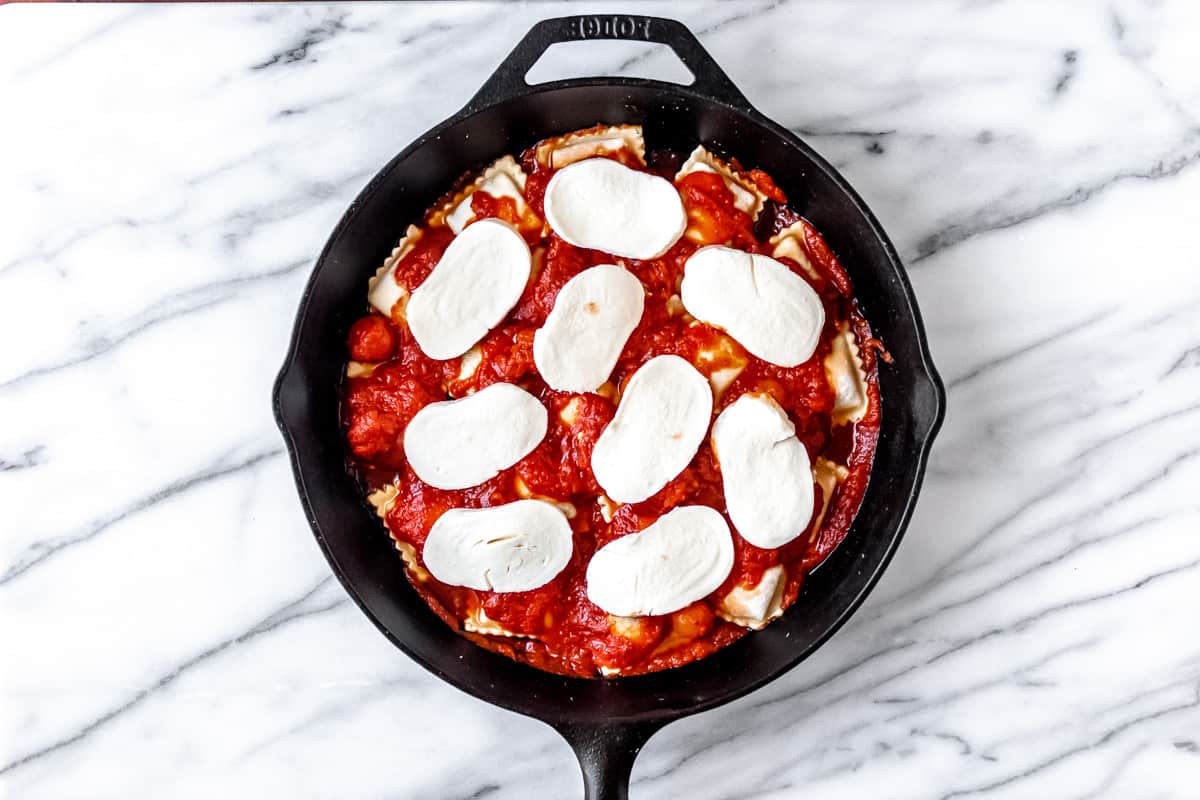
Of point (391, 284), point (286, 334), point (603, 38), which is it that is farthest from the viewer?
point (286, 334)

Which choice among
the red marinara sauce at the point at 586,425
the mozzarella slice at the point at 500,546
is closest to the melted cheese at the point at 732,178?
the red marinara sauce at the point at 586,425

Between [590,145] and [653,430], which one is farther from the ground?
[590,145]

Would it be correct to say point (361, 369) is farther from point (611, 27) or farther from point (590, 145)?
point (611, 27)

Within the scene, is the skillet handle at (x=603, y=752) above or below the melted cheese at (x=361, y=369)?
below

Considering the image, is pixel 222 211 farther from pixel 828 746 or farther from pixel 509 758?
pixel 828 746

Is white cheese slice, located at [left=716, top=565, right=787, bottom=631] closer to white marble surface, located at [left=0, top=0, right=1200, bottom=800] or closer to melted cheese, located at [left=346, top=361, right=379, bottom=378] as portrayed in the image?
white marble surface, located at [left=0, top=0, right=1200, bottom=800]

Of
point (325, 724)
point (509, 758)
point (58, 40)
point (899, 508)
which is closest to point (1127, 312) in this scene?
point (899, 508)

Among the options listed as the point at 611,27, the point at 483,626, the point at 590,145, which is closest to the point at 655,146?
the point at 590,145

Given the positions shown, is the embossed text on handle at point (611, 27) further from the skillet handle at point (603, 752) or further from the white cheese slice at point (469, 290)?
the skillet handle at point (603, 752)
